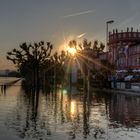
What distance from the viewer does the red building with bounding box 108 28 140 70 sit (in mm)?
103750

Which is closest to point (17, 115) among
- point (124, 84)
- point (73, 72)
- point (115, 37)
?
point (124, 84)

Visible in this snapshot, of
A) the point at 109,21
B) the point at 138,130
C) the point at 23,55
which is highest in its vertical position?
the point at 109,21

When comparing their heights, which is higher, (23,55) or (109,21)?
(109,21)

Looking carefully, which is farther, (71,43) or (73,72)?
(73,72)

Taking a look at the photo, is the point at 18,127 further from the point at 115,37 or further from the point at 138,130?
the point at 115,37

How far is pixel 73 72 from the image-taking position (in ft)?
422

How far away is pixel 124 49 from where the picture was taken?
109500 millimetres

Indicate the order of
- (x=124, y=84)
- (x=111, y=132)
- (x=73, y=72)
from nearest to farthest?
(x=111, y=132) → (x=124, y=84) → (x=73, y=72)

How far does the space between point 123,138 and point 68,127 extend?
4.49m

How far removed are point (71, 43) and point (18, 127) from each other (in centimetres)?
9557

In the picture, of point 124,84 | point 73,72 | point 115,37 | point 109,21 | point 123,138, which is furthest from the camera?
point 73,72

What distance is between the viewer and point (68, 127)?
964 inches

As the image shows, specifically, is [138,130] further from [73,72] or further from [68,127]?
[73,72]

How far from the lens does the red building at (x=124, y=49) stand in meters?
104
